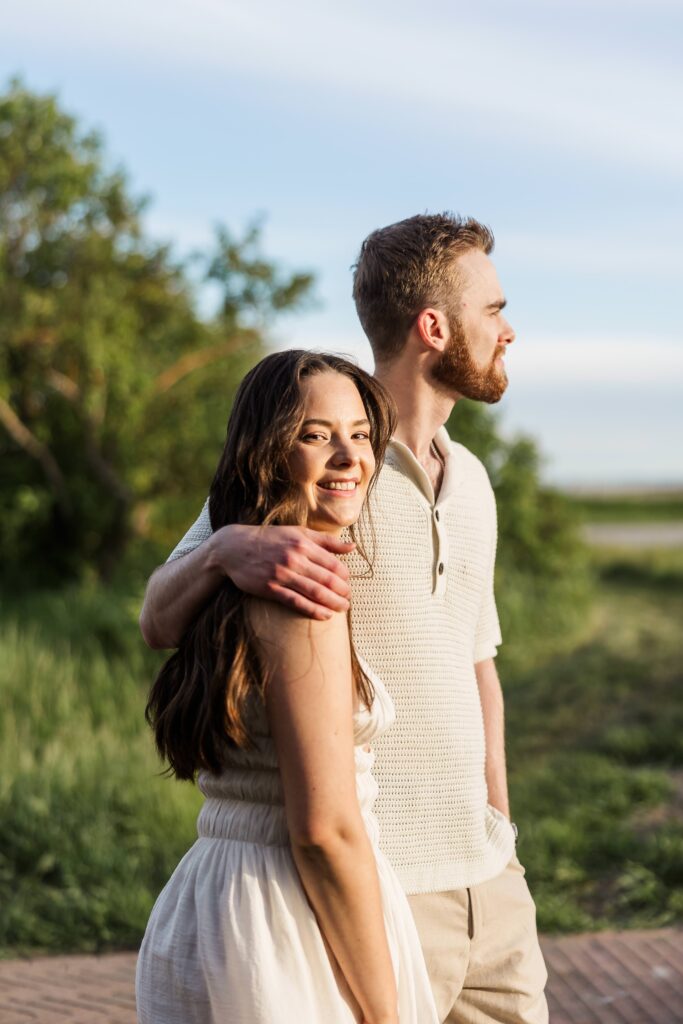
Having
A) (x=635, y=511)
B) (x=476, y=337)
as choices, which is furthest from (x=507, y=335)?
(x=635, y=511)

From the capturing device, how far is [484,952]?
2.62m

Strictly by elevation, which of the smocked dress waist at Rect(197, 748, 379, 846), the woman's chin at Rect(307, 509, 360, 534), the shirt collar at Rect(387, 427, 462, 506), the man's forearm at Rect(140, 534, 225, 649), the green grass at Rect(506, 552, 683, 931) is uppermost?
the shirt collar at Rect(387, 427, 462, 506)

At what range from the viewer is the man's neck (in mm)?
2713

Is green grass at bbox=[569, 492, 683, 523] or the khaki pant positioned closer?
the khaki pant

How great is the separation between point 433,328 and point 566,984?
3.20m

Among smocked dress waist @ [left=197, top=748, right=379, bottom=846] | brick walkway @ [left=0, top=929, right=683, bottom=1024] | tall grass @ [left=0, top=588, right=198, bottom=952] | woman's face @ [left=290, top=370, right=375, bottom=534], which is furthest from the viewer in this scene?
tall grass @ [left=0, top=588, right=198, bottom=952]

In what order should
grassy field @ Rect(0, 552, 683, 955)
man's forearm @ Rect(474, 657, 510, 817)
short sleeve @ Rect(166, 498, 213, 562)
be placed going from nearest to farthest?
short sleeve @ Rect(166, 498, 213, 562) < man's forearm @ Rect(474, 657, 510, 817) < grassy field @ Rect(0, 552, 683, 955)

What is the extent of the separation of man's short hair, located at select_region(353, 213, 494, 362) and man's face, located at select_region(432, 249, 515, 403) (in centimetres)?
3

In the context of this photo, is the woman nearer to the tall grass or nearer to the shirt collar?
the shirt collar

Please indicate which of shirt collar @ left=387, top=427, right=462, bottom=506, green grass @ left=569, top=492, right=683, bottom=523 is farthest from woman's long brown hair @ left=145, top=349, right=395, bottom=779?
green grass @ left=569, top=492, right=683, bottom=523

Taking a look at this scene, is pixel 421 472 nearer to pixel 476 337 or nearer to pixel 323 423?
pixel 476 337

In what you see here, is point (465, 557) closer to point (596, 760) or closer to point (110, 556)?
point (596, 760)

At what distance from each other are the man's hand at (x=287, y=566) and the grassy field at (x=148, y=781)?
3.89m

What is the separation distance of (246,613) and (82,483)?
10795mm
